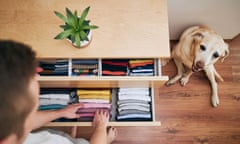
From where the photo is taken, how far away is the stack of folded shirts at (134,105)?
A: 140 centimetres

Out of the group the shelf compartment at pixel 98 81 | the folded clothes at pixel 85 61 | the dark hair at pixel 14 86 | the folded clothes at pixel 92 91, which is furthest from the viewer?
the folded clothes at pixel 92 91

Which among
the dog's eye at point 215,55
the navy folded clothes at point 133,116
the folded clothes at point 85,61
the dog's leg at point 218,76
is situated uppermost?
the dog's eye at point 215,55

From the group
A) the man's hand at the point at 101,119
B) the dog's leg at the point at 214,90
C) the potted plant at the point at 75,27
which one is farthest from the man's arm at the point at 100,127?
the dog's leg at the point at 214,90

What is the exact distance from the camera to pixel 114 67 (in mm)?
1330

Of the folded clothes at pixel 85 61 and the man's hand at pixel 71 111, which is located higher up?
the folded clothes at pixel 85 61

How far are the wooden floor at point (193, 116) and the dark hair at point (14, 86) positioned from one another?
121 centimetres

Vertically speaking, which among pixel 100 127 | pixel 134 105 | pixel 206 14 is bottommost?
pixel 100 127

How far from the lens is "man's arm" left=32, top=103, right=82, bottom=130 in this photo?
123 centimetres

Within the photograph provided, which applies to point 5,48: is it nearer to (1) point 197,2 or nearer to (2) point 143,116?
(2) point 143,116

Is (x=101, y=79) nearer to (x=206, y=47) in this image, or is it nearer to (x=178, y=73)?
A: (x=206, y=47)

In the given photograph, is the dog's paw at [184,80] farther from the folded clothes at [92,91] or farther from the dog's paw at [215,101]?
the folded clothes at [92,91]

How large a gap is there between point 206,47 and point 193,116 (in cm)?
59

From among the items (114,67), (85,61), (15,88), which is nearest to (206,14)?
(114,67)

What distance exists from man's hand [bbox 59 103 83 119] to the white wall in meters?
0.75
